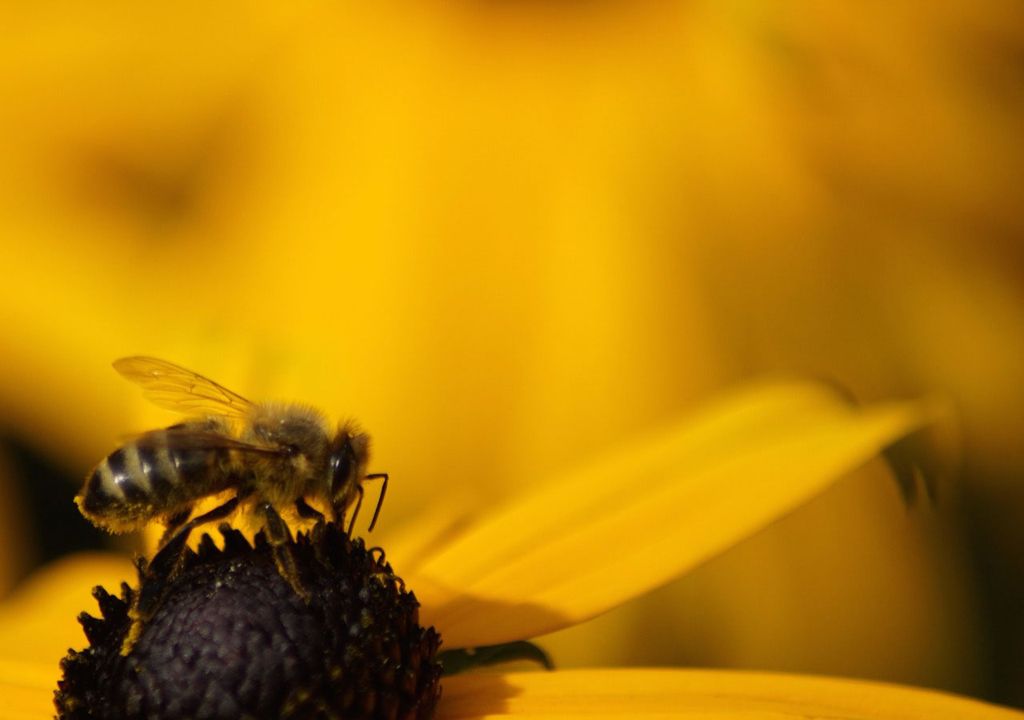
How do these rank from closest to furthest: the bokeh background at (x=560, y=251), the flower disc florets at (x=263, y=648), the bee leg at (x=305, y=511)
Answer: the flower disc florets at (x=263, y=648)
the bee leg at (x=305, y=511)
the bokeh background at (x=560, y=251)

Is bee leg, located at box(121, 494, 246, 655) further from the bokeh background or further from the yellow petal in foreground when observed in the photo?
the bokeh background

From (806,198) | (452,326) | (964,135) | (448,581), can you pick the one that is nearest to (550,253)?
(452,326)

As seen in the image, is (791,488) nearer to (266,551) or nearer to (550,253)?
(266,551)

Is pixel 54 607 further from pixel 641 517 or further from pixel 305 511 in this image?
pixel 641 517

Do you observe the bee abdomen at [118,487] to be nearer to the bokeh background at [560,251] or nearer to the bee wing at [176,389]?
the bee wing at [176,389]

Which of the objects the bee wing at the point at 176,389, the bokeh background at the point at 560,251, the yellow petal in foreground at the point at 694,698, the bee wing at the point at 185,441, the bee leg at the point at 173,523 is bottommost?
the yellow petal in foreground at the point at 694,698

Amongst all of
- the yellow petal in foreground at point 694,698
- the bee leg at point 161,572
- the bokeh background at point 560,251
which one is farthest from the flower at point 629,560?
the bokeh background at point 560,251

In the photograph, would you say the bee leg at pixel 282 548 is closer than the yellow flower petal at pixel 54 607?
Yes
